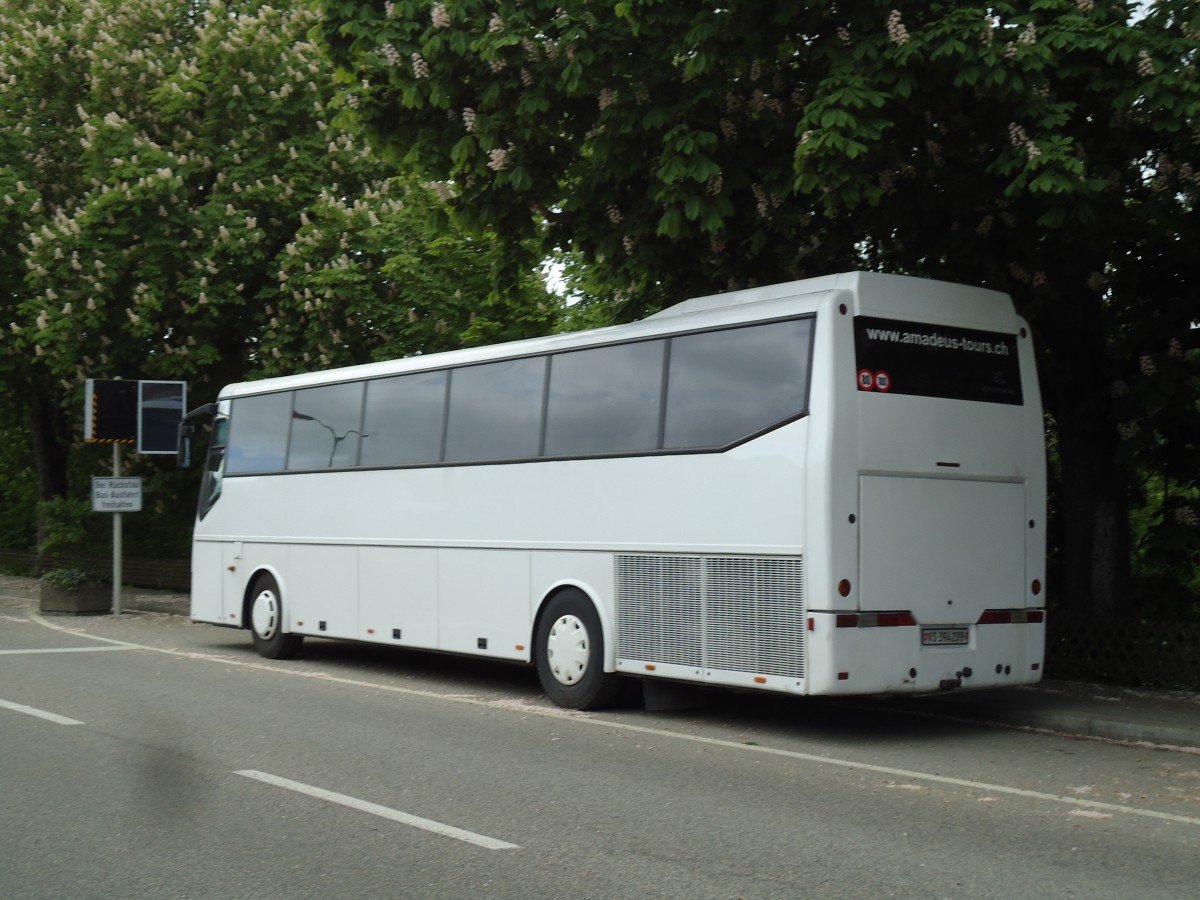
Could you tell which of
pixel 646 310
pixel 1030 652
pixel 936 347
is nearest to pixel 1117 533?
pixel 1030 652

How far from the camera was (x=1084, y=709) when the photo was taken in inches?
464

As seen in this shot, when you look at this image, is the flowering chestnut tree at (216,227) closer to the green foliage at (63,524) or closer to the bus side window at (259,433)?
the green foliage at (63,524)

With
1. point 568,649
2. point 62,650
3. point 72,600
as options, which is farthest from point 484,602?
point 72,600

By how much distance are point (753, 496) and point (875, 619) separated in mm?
1269

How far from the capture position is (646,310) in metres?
16.5

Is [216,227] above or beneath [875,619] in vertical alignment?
above

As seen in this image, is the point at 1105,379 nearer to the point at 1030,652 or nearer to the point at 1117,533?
the point at 1117,533

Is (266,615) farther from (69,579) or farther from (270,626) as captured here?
(69,579)

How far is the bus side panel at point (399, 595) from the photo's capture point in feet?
49.2

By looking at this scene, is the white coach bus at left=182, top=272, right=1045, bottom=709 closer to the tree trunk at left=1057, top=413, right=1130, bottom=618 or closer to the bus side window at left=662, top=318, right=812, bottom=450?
the bus side window at left=662, top=318, right=812, bottom=450

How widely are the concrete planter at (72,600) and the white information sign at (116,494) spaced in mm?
1410

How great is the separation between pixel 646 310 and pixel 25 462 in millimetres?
31111

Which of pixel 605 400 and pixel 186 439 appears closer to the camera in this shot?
pixel 605 400

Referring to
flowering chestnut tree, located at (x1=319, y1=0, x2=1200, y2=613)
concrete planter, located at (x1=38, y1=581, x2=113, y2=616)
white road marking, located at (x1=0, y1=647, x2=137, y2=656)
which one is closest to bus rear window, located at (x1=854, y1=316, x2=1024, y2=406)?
flowering chestnut tree, located at (x1=319, y1=0, x2=1200, y2=613)
